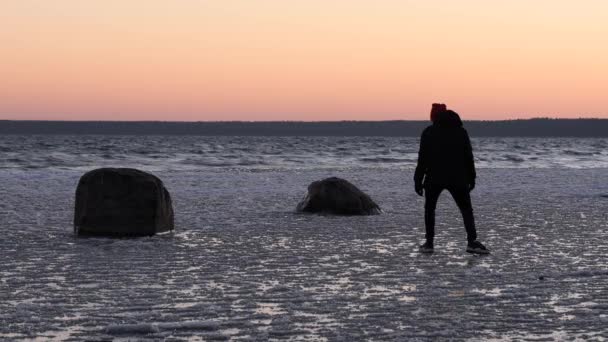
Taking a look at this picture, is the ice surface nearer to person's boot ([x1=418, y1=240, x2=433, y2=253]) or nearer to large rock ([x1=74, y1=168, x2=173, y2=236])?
person's boot ([x1=418, y1=240, x2=433, y2=253])

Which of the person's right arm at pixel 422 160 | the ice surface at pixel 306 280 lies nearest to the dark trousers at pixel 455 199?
the person's right arm at pixel 422 160

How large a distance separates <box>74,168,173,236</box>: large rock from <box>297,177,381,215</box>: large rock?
166 inches

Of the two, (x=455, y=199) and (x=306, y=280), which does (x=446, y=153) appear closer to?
(x=455, y=199)

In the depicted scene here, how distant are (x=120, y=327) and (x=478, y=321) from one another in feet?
7.79

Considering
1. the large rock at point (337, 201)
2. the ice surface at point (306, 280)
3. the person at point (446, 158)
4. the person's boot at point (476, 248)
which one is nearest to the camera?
the ice surface at point (306, 280)

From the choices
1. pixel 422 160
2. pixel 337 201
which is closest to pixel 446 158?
pixel 422 160

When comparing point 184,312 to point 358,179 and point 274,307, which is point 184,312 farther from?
point 358,179

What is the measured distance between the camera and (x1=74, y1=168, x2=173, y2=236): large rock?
12055mm

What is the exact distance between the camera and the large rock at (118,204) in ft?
39.5

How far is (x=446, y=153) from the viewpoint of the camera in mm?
10531

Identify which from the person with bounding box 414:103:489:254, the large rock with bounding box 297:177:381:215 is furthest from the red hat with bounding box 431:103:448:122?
the large rock with bounding box 297:177:381:215

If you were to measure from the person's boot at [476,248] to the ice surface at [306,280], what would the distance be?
0.46 feet

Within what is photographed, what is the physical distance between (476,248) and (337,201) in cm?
567

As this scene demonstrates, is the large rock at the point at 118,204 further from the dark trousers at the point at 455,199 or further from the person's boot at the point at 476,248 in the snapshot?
the person's boot at the point at 476,248
